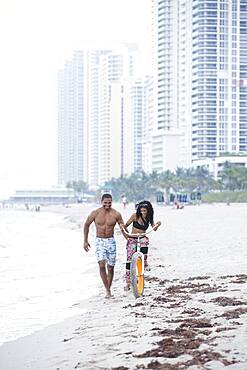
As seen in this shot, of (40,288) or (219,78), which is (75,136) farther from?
(40,288)

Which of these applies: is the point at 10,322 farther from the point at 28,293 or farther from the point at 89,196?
the point at 89,196

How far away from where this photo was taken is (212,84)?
113m

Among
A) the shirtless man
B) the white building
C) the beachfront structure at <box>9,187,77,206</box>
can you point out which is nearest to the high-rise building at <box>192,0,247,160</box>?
the white building

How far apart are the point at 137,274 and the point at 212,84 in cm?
10761

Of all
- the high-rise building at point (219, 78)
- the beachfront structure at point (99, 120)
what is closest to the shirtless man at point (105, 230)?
the high-rise building at point (219, 78)

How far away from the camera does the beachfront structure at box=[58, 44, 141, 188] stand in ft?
509

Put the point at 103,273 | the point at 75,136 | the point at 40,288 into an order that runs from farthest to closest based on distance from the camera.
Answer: the point at 75,136, the point at 40,288, the point at 103,273

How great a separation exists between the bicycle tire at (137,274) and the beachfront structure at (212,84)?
101 metres

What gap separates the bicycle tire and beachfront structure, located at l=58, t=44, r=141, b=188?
14230 cm

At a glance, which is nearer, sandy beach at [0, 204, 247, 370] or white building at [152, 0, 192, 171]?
sandy beach at [0, 204, 247, 370]

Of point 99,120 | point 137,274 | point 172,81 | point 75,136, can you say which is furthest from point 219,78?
point 137,274

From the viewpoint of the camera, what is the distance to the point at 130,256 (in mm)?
8906

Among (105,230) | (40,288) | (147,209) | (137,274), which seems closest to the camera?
(137,274)

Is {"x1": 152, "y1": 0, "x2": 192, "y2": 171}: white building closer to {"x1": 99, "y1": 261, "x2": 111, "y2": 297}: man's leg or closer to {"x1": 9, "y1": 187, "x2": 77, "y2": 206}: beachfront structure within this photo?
{"x1": 9, "y1": 187, "x2": 77, "y2": 206}: beachfront structure
